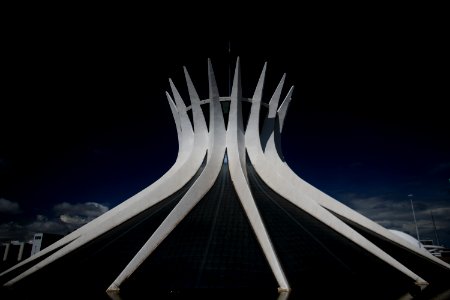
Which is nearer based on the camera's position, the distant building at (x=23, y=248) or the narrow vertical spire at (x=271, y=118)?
the narrow vertical spire at (x=271, y=118)

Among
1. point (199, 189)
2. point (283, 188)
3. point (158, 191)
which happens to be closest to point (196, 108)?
point (158, 191)

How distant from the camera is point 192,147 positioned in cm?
1967

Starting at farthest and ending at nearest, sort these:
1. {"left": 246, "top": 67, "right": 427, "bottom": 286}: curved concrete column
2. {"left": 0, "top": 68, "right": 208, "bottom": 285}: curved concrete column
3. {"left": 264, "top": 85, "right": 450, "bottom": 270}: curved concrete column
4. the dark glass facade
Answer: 1. {"left": 264, "top": 85, "right": 450, "bottom": 270}: curved concrete column
2. {"left": 0, "top": 68, "right": 208, "bottom": 285}: curved concrete column
3. {"left": 246, "top": 67, "right": 427, "bottom": 286}: curved concrete column
4. the dark glass facade

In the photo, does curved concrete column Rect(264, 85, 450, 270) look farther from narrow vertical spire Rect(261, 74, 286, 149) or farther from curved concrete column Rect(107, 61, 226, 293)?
curved concrete column Rect(107, 61, 226, 293)

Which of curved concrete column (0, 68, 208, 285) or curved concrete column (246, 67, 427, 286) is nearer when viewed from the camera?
curved concrete column (246, 67, 427, 286)

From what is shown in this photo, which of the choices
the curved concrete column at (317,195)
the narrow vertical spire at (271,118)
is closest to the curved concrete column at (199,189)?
the narrow vertical spire at (271,118)

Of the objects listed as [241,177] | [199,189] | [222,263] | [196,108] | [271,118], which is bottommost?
[222,263]

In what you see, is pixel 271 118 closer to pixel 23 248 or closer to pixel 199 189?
pixel 199 189

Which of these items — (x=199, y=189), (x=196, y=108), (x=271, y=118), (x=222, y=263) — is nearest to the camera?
(x=222, y=263)

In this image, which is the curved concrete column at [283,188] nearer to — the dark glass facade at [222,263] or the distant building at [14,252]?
the dark glass facade at [222,263]

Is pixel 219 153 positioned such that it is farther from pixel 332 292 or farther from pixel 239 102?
pixel 332 292

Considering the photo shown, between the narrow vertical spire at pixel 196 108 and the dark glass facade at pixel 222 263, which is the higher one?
the narrow vertical spire at pixel 196 108

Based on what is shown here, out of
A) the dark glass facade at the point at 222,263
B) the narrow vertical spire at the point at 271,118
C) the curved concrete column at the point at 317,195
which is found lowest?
the dark glass facade at the point at 222,263

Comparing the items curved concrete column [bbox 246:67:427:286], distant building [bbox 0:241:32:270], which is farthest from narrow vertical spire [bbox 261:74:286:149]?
distant building [bbox 0:241:32:270]
